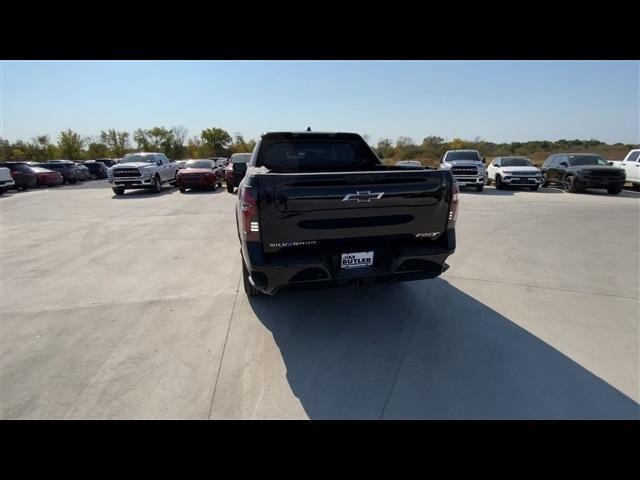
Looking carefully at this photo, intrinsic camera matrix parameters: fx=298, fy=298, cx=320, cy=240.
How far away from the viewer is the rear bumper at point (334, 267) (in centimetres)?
257

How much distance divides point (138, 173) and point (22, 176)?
37.0 ft

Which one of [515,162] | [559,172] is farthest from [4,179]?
[559,172]

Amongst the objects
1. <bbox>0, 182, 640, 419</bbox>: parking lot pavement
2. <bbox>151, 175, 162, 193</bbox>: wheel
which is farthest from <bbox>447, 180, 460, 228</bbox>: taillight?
<bbox>151, 175, 162, 193</bbox>: wheel

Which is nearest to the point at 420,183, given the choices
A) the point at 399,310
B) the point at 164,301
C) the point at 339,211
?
the point at 339,211

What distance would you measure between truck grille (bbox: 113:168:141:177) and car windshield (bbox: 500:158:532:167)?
60.7 ft

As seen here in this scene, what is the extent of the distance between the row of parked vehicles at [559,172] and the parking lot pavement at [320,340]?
30.8ft

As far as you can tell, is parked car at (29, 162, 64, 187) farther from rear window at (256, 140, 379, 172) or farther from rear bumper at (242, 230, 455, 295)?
rear bumper at (242, 230, 455, 295)

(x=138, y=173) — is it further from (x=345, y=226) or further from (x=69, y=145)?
(x=69, y=145)

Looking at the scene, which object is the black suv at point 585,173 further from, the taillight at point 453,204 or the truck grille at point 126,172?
the truck grille at point 126,172

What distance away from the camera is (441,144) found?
49250 millimetres

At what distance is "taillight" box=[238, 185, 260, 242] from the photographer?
8.10 feet

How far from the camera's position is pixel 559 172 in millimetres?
15016

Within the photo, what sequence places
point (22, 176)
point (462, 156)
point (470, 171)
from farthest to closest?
point (22, 176), point (462, 156), point (470, 171)
